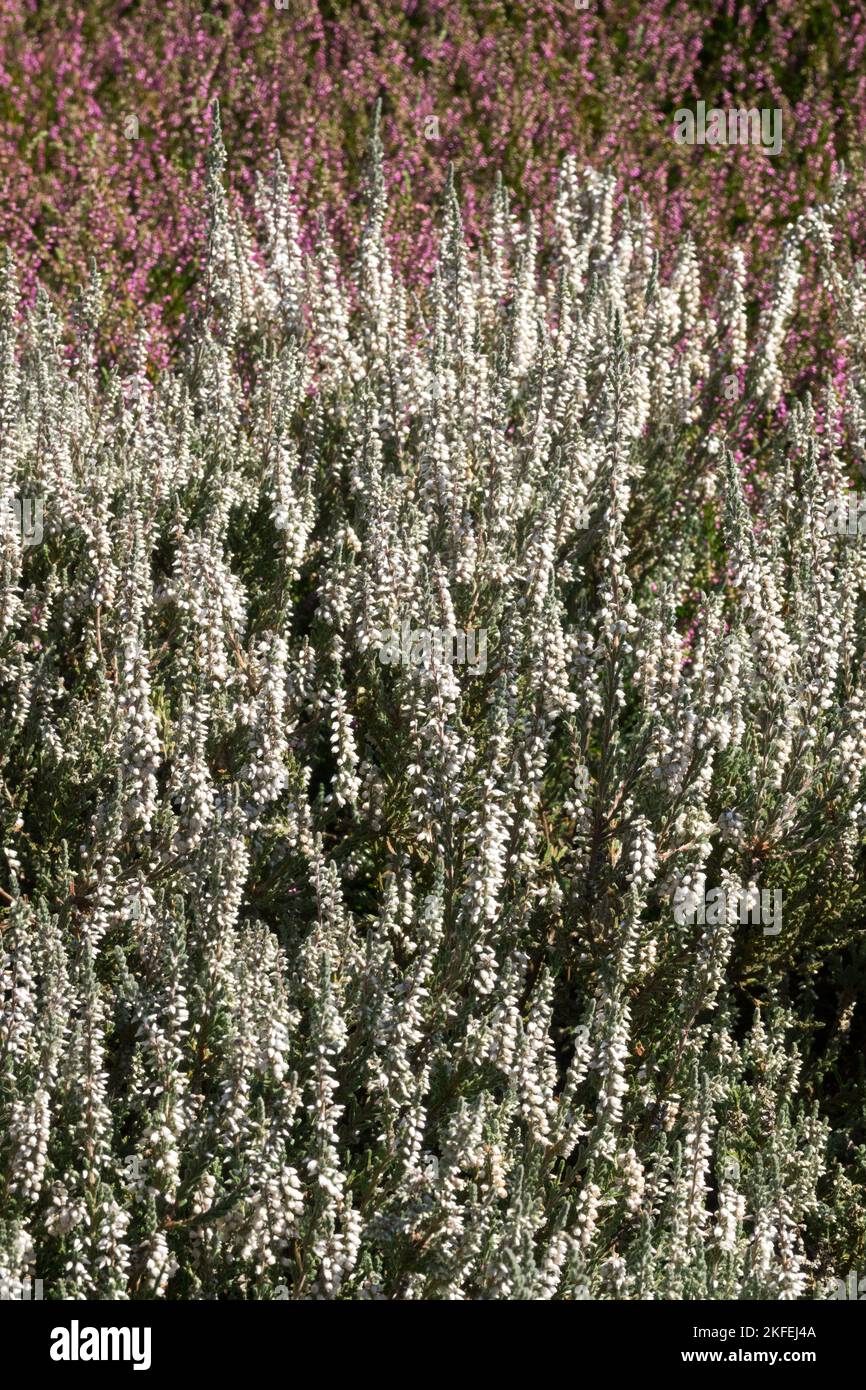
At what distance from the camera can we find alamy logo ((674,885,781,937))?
3.71 m

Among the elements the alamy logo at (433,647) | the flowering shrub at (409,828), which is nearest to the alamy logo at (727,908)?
the flowering shrub at (409,828)

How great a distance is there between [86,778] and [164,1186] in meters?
1.07

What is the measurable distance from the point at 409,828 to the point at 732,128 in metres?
5.19

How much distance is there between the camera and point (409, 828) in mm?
4109

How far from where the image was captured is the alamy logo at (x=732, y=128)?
25.5ft

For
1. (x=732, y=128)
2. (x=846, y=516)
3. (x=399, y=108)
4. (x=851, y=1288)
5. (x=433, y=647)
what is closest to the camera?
(x=851, y=1288)

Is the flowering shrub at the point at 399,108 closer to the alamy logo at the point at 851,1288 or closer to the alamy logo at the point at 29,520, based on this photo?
the alamy logo at the point at 29,520

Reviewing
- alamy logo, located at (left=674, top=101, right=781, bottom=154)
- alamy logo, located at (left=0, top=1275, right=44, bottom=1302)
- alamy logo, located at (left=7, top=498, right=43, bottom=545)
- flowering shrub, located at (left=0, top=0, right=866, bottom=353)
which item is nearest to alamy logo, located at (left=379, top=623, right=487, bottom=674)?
alamy logo, located at (left=7, top=498, right=43, bottom=545)

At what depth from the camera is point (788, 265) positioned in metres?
5.11

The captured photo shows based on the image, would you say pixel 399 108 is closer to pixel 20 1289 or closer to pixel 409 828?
pixel 409 828

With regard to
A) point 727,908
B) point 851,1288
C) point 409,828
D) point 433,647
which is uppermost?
point 433,647

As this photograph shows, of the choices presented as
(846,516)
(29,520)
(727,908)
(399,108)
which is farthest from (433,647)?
(399,108)
